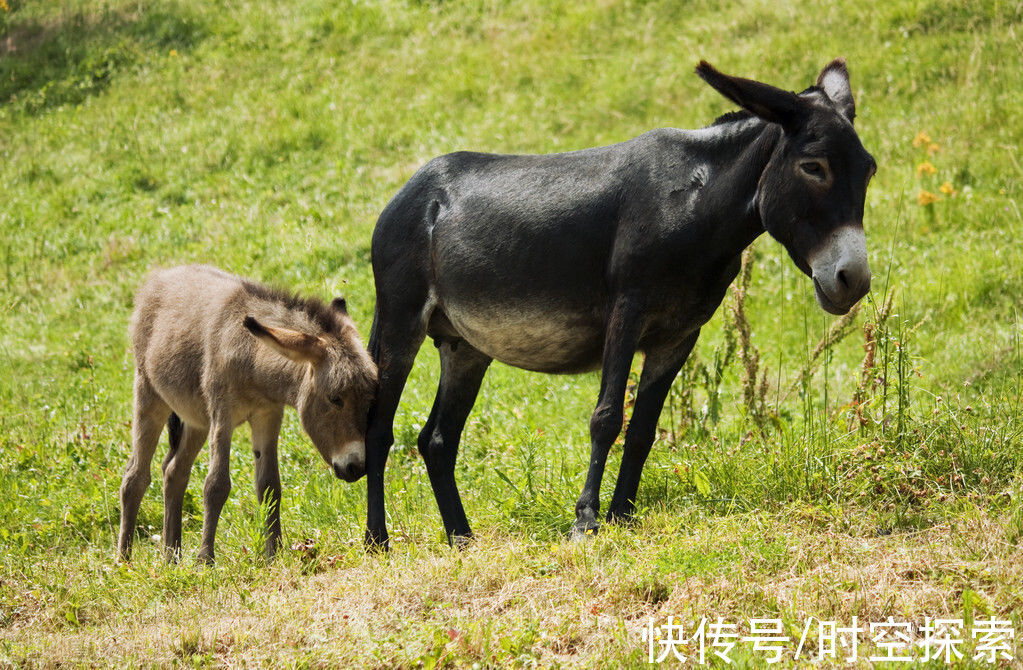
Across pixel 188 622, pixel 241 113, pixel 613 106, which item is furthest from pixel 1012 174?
pixel 241 113

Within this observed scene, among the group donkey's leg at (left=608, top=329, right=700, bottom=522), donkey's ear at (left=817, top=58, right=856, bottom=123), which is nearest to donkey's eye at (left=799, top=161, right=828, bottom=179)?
donkey's ear at (left=817, top=58, right=856, bottom=123)

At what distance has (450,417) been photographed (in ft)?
21.5

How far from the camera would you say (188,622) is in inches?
204

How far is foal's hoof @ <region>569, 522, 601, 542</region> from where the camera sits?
5.48m

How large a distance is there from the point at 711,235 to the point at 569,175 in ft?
3.11

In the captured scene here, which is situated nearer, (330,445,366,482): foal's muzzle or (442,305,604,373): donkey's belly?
(442,305,604,373): donkey's belly

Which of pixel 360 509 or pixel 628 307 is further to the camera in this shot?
pixel 360 509

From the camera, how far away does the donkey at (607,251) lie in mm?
5023

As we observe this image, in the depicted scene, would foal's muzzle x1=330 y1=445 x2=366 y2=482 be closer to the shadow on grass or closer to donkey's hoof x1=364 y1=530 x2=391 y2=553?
donkey's hoof x1=364 y1=530 x2=391 y2=553

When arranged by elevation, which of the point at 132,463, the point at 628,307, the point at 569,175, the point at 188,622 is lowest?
the point at 188,622

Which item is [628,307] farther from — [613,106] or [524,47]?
[524,47]

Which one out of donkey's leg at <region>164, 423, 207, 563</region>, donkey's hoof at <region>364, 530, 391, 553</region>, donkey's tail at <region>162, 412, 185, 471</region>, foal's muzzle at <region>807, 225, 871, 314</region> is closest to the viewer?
foal's muzzle at <region>807, 225, 871, 314</region>

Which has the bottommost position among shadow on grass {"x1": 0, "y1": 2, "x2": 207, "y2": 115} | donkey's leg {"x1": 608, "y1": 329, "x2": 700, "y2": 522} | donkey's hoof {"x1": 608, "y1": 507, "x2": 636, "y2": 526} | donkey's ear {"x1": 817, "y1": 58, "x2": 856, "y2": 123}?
donkey's hoof {"x1": 608, "y1": 507, "x2": 636, "y2": 526}

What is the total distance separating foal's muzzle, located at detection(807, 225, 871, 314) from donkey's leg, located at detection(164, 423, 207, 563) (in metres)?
4.19
